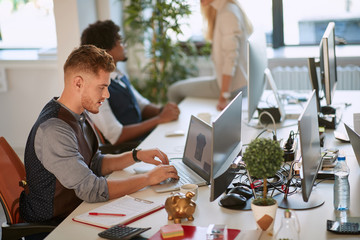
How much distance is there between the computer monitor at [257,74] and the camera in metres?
2.90

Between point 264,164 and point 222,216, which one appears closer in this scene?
point 264,164

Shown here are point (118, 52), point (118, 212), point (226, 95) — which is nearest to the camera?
point (118, 212)

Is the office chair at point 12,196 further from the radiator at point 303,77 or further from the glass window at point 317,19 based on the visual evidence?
the glass window at point 317,19

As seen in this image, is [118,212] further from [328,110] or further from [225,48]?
[225,48]

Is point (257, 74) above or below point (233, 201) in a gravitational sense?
above

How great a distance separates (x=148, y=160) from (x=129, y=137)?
82 centimetres

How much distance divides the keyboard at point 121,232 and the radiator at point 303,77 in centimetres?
334

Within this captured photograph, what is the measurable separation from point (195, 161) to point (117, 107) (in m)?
1.07

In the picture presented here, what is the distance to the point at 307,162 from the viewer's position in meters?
1.91

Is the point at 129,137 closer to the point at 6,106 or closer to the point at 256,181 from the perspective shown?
the point at 256,181

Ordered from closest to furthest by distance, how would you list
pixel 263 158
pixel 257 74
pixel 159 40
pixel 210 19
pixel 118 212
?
1. pixel 263 158
2. pixel 118 212
3. pixel 257 74
4. pixel 210 19
5. pixel 159 40

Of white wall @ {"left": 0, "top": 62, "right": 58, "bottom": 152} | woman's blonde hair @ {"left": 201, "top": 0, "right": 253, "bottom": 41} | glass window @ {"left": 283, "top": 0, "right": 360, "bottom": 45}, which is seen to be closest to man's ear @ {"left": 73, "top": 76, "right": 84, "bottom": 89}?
woman's blonde hair @ {"left": 201, "top": 0, "right": 253, "bottom": 41}

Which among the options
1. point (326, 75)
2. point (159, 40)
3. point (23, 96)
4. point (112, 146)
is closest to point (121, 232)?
point (112, 146)

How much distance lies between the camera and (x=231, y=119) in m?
2.20
